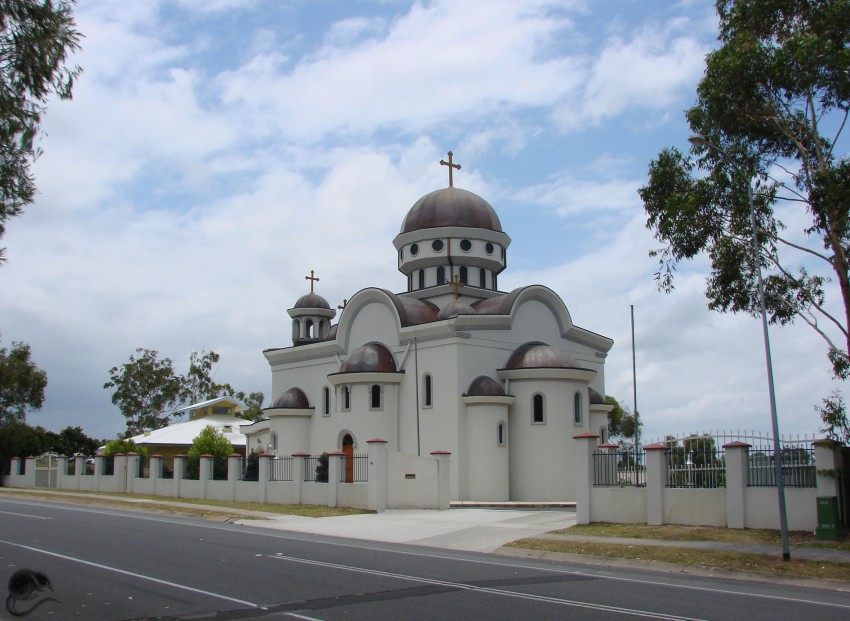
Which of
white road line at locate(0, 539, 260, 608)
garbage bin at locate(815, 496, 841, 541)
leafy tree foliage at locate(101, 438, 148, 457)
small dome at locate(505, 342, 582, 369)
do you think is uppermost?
small dome at locate(505, 342, 582, 369)

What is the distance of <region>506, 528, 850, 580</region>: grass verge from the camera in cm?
1466

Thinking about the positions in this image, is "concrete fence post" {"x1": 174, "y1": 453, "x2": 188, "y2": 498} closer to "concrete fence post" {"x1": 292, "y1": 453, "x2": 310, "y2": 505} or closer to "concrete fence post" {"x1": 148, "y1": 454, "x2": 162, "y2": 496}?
"concrete fence post" {"x1": 148, "y1": 454, "x2": 162, "y2": 496}

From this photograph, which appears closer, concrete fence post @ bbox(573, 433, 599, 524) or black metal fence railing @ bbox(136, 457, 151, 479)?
concrete fence post @ bbox(573, 433, 599, 524)

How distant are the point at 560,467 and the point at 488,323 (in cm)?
639

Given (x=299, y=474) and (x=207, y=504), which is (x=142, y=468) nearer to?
(x=207, y=504)

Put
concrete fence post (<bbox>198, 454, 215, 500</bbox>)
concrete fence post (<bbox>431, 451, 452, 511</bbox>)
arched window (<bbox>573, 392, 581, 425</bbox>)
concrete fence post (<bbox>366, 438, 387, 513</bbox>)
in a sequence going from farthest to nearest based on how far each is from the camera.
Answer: arched window (<bbox>573, 392, 581, 425</bbox>)
concrete fence post (<bbox>198, 454, 215, 500</bbox>)
concrete fence post (<bbox>431, 451, 452, 511</bbox>)
concrete fence post (<bbox>366, 438, 387, 513</bbox>)

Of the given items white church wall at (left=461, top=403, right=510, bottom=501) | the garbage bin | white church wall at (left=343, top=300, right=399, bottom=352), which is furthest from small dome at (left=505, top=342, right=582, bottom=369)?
the garbage bin

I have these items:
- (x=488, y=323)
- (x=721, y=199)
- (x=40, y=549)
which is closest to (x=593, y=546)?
(x=721, y=199)

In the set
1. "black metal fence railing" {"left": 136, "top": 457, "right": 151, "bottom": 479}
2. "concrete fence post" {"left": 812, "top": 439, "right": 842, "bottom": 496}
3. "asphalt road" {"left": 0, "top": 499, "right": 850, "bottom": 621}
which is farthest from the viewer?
"black metal fence railing" {"left": 136, "top": 457, "right": 151, "bottom": 479}

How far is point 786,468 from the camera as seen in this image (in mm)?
19125

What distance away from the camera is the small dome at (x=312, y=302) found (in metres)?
48.6

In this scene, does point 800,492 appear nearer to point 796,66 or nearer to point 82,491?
point 796,66

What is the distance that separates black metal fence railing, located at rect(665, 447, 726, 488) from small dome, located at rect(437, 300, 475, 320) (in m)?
15.5

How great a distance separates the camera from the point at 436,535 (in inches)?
826
